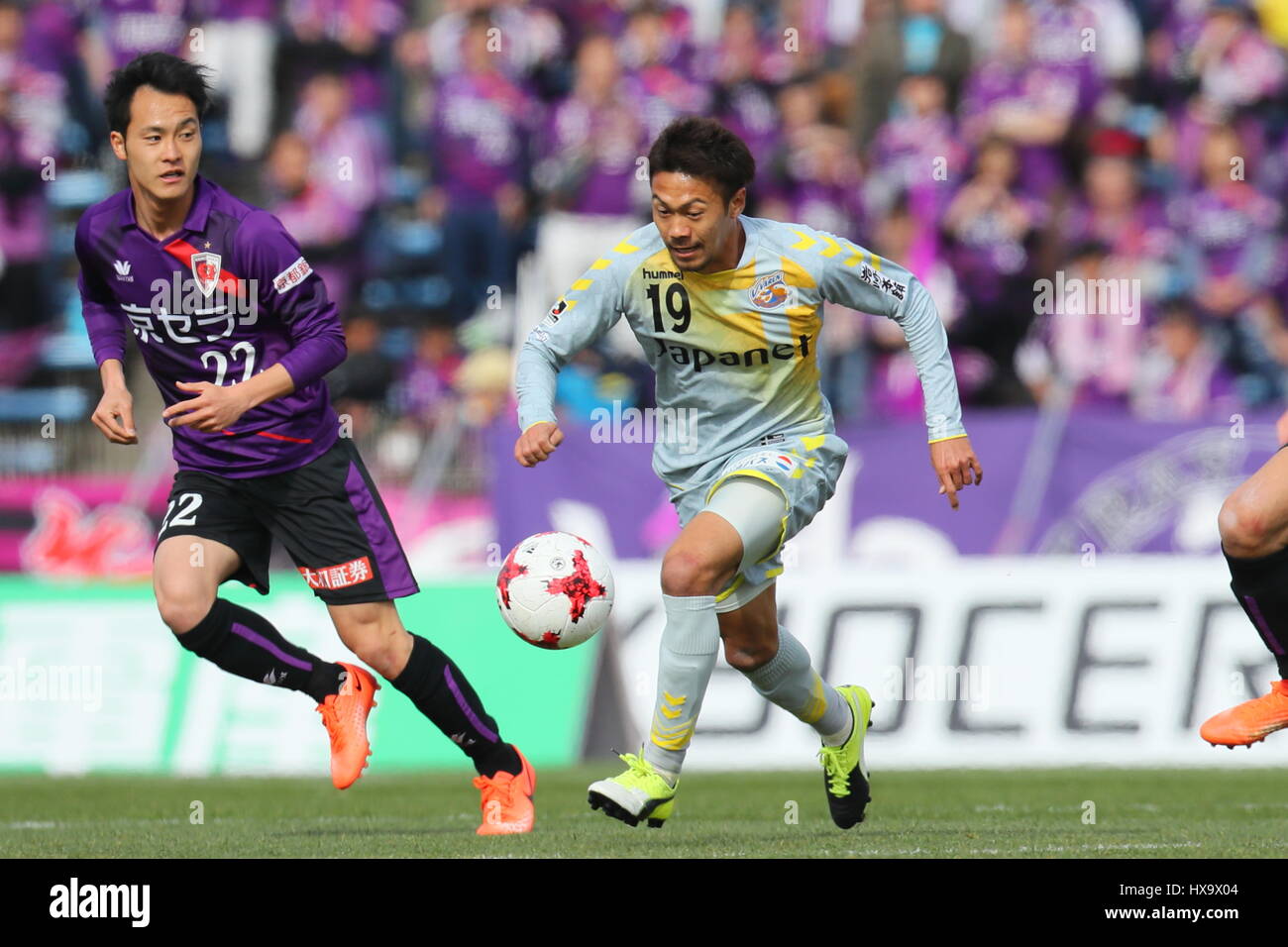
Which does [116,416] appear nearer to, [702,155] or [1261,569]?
[702,155]

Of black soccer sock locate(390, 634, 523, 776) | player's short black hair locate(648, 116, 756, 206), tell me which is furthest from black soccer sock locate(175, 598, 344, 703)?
player's short black hair locate(648, 116, 756, 206)

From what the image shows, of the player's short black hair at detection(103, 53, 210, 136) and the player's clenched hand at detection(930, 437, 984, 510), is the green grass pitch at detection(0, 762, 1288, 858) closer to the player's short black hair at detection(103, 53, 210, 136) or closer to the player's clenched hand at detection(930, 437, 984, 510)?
the player's clenched hand at detection(930, 437, 984, 510)

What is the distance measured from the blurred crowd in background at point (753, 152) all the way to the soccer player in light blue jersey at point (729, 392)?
20.7ft

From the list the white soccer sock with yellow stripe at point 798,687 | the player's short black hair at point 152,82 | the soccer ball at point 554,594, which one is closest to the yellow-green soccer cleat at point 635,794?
the soccer ball at point 554,594

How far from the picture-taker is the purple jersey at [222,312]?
767cm

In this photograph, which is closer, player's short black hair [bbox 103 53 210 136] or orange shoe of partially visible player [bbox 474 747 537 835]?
player's short black hair [bbox 103 53 210 136]

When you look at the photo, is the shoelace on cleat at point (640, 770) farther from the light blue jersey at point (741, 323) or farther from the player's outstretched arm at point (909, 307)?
the player's outstretched arm at point (909, 307)

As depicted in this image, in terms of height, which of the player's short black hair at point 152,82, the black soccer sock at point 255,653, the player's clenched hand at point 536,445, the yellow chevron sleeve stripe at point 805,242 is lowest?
the black soccer sock at point 255,653

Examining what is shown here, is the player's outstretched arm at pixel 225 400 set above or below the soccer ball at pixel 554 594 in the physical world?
above

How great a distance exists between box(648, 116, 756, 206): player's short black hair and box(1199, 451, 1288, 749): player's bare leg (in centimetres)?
213

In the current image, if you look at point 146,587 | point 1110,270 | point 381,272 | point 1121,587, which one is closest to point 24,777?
point 146,587

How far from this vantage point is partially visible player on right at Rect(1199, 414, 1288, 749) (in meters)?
7.26

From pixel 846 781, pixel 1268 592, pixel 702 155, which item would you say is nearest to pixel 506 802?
pixel 846 781
